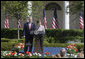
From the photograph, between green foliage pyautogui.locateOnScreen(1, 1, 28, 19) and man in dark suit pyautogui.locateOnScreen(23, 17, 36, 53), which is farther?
green foliage pyautogui.locateOnScreen(1, 1, 28, 19)

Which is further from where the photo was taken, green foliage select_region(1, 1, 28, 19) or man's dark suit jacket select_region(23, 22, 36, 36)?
green foliage select_region(1, 1, 28, 19)

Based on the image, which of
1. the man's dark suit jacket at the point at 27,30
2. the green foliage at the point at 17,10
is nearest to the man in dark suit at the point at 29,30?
the man's dark suit jacket at the point at 27,30

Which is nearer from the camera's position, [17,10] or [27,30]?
[27,30]

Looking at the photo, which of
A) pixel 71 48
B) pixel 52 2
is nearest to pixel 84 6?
pixel 71 48

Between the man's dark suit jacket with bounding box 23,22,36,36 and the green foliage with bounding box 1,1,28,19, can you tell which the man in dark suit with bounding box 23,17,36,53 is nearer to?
the man's dark suit jacket with bounding box 23,22,36,36

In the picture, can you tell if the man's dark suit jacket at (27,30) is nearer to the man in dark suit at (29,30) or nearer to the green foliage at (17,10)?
the man in dark suit at (29,30)

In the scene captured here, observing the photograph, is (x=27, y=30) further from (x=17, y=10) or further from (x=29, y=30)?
(x=17, y=10)

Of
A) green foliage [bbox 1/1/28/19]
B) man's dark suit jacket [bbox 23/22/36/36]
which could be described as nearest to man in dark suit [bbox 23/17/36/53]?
man's dark suit jacket [bbox 23/22/36/36]

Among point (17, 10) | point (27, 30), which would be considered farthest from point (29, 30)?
point (17, 10)

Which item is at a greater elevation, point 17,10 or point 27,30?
point 17,10

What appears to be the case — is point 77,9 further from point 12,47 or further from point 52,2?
point 52,2

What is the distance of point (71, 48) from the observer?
952 cm

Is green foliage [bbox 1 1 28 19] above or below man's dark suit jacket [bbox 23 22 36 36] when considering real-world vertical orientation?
above

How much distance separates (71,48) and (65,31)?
8.76 metres
